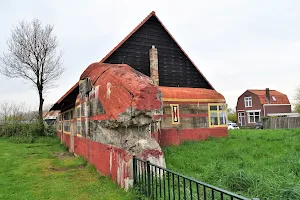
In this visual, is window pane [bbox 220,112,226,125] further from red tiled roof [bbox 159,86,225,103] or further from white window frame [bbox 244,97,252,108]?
white window frame [bbox 244,97,252,108]

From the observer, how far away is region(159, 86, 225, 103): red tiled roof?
45.5ft

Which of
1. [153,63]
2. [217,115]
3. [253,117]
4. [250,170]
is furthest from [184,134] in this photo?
[253,117]

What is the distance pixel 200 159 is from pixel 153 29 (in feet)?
32.8

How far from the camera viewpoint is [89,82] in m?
8.66

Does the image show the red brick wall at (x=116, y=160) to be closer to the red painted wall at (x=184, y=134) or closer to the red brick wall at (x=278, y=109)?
the red painted wall at (x=184, y=134)

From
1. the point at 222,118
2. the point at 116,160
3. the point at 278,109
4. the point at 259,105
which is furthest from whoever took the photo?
the point at 278,109

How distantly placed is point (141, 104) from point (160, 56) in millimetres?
10827

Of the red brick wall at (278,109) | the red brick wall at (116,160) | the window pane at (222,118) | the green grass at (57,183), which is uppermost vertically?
the red brick wall at (278,109)

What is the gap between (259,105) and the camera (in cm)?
3988

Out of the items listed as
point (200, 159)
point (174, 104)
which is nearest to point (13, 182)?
point (200, 159)

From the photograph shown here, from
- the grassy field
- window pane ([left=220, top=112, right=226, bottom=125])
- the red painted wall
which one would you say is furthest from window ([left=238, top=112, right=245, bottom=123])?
the grassy field

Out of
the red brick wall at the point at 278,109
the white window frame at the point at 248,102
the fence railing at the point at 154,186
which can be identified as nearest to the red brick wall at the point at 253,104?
the white window frame at the point at 248,102

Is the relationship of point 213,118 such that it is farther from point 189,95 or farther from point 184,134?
point 184,134

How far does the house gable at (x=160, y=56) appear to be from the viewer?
48.5 feet
